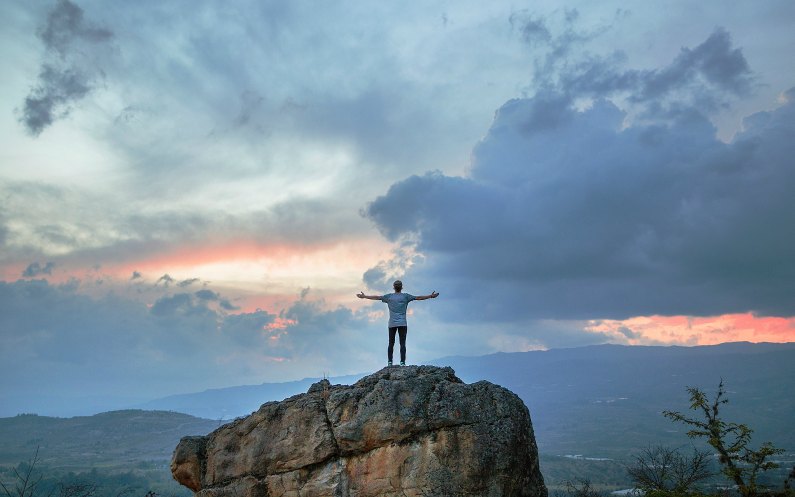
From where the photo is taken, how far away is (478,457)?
19.7 metres

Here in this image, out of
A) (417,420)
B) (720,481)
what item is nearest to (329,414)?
(417,420)

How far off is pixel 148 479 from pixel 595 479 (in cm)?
13022

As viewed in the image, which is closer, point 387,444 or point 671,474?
point 387,444

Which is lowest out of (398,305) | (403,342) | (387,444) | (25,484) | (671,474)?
(671,474)

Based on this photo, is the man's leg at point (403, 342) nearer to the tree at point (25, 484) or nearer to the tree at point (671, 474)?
the tree at point (25, 484)

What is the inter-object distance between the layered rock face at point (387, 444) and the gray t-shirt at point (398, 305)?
8.40ft

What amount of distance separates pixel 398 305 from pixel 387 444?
19.0ft

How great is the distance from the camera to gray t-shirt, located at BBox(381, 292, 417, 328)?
24516mm

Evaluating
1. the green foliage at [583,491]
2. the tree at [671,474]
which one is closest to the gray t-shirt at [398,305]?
the tree at [671,474]

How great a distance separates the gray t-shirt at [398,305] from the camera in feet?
80.4

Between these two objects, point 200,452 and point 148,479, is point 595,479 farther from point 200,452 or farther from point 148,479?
point 200,452

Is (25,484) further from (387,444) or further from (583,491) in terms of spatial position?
(583,491)

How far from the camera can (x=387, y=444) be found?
2052 cm

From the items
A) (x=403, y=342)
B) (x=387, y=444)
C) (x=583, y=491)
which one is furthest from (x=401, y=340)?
(x=583, y=491)
